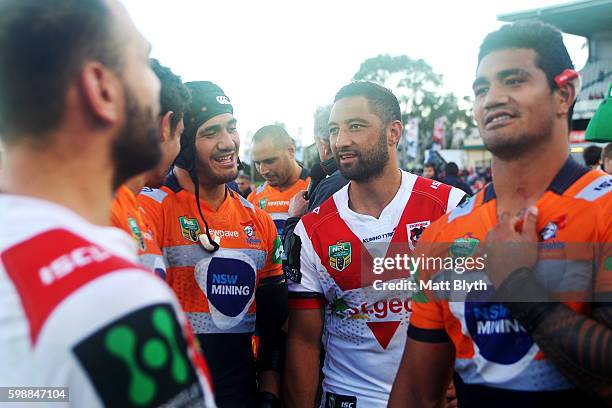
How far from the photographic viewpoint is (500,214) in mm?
2213

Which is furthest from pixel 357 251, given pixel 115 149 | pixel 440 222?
pixel 115 149

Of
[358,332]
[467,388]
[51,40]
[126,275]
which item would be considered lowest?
[358,332]

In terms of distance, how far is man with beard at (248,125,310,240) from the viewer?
6.84 metres

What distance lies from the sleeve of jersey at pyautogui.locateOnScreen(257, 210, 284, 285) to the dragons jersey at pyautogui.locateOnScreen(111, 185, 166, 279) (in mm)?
828

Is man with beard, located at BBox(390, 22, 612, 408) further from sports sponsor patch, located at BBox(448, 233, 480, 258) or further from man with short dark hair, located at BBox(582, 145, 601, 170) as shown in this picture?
man with short dark hair, located at BBox(582, 145, 601, 170)

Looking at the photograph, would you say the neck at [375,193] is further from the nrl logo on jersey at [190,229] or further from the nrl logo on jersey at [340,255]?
the nrl logo on jersey at [190,229]

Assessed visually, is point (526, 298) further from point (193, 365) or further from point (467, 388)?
point (193, 365)

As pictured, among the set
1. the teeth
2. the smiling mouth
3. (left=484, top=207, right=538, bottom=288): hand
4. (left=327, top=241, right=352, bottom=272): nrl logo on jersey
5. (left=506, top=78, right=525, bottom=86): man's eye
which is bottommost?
(left=327, top=241, right=352, bottom=272): nrl logo on jersey

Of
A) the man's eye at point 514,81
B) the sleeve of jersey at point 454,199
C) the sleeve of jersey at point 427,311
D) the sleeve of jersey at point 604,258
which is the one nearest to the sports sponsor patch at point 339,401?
the sleeve of jersey at point 427,311

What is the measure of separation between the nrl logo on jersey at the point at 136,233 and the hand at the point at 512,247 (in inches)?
53.0

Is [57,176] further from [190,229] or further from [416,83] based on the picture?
[416,83]

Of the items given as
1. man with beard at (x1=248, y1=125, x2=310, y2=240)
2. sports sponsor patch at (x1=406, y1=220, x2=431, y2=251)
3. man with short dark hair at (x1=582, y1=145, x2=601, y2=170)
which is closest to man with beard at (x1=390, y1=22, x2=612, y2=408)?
sports sponsor patch at (x1=406, y1=220, x2=431, y2=251)

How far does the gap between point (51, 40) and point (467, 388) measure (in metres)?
1.81

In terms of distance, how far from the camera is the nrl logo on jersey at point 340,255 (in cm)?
330
